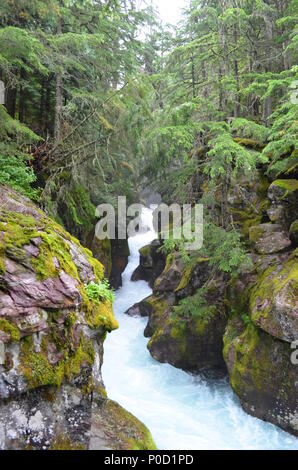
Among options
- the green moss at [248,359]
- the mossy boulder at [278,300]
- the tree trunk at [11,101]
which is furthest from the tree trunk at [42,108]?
the green moss at [248,359]

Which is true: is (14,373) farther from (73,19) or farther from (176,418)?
(73,19)

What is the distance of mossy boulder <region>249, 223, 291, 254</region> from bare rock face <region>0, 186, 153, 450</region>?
5.42m

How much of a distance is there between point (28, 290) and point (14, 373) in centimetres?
99

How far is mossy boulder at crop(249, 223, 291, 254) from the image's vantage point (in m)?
8.46

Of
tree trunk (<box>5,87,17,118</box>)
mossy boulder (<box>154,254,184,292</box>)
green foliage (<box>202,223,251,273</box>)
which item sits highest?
tree trunk (<box>5,87,17,118</box>)

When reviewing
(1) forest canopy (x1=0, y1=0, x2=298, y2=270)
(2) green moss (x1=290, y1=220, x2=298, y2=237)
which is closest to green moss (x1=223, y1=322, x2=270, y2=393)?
(1) forest canopy (x1=0, y1=0, x2=298, y2=270)

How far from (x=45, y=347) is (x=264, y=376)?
210 inches

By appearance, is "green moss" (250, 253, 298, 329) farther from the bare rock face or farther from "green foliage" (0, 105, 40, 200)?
"green foliage" (0, 105, 40, 200)

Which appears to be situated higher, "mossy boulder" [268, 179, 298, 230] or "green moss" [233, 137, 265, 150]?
"green moss" [233, 137, 265, 150]

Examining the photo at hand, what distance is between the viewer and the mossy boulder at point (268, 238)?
27.8 ft

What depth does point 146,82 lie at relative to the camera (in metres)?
9.33

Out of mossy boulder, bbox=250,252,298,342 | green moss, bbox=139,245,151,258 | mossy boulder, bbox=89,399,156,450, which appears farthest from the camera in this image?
green moss, bbox=139,245,151,258

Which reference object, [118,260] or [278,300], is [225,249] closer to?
[278,300]
